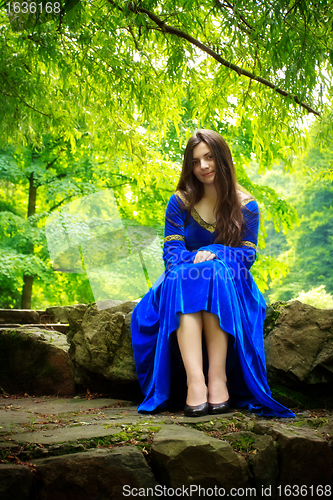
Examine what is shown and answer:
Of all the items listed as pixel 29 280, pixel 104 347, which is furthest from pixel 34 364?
pixel 29 280

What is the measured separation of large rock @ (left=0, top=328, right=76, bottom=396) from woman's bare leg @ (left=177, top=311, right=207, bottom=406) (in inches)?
55.8

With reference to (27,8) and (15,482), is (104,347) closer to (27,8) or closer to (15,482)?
(15,482)

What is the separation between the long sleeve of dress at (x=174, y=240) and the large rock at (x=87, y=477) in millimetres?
1164

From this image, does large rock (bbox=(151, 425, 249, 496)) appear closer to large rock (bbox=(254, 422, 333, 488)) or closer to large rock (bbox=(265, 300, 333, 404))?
large rock (bbox=(254, 422, 333, 488))

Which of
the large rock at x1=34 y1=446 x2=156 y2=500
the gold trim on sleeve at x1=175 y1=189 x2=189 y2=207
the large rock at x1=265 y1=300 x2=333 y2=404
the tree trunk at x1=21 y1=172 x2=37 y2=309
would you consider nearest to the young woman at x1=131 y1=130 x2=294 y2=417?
the gold trim on sleeve at x1=175 y1=189 x2=189 y2=207

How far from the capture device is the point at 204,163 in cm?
257

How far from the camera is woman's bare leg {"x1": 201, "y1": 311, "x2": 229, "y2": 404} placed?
7.13 feet

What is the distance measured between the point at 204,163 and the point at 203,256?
615mm

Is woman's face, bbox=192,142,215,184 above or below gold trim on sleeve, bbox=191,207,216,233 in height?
above

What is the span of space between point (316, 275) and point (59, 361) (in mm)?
16229

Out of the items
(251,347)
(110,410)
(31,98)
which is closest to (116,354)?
(110,410)

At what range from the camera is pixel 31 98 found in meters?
3.85

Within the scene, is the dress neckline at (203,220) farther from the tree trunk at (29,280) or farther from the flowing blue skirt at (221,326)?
the tree trunk at (29,280)

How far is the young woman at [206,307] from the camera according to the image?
85.5 inches
